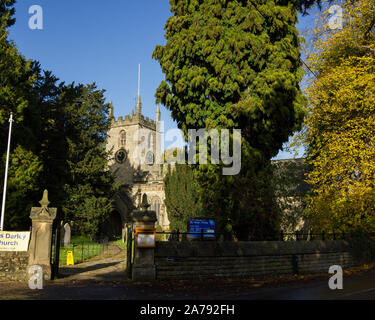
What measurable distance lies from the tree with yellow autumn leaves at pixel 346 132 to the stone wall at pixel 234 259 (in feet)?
10.6

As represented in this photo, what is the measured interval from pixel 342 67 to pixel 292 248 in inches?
436

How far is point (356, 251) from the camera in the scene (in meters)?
19.7

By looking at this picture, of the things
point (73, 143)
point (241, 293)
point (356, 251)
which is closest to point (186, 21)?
point (241, 293)

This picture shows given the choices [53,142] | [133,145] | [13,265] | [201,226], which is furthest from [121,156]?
[13,265]

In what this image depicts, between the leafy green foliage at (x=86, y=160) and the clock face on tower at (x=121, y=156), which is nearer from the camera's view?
the leafy green foliage at (x=86, y=160)

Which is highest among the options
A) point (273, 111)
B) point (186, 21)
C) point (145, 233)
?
point (186, 21)

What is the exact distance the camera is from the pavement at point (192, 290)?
9.97 m

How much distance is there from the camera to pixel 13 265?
13320mm

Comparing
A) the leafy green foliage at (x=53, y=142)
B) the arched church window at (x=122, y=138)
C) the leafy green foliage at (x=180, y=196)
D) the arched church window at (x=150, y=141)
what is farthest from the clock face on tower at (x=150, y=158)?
the leafy green foliage at (x=180, y=196)

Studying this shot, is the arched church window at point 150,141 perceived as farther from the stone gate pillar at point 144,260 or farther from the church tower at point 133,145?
the stone gate pillar at point 144,260

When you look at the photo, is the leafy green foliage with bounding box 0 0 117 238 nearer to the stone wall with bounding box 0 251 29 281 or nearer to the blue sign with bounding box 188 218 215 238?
the stone wall with bounding box 0 251 29 281

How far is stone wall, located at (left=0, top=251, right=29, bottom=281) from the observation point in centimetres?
1320

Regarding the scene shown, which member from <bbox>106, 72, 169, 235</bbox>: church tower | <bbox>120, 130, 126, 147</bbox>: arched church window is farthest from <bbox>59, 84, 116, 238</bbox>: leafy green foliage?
<bbox>120, 130, 126, 147</bbox>: arched church window
